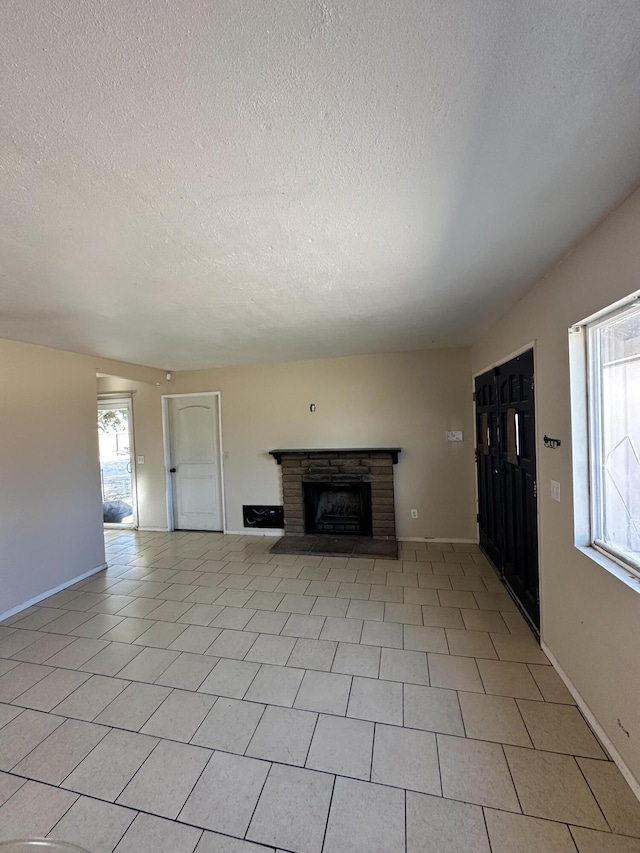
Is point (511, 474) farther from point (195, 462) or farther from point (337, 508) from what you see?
point (195, 462)

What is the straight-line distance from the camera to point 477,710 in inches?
73.4

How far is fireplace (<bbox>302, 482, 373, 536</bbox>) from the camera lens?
4.67 meters

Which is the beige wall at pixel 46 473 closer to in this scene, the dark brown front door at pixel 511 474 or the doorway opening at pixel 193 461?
the doorway opening at pixel 193 461

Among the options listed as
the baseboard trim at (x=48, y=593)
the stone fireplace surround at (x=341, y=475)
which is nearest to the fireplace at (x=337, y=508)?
the stone fireplace surround at (x=341, y=475)

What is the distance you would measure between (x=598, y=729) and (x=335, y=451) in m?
3.28

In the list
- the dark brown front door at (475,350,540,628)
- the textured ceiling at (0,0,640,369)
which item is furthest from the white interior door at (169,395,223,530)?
the dark brown front door at (475,350,540,628)

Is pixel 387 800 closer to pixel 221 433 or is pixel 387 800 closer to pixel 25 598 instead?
pixel 25 598

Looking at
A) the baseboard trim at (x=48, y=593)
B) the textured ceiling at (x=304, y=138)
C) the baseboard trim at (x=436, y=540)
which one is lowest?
the baseboard trim at (x=48, y=593)

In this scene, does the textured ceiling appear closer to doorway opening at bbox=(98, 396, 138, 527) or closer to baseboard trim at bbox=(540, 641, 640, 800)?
baseboard trim at bbox=(540, 641, 640, 800)

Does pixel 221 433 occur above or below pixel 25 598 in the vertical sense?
above

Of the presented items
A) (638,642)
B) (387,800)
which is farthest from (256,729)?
(638,642)

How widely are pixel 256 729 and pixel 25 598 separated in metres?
2.74

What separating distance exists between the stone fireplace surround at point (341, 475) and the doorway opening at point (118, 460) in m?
2.46

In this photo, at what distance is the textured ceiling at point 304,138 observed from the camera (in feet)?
2.40
